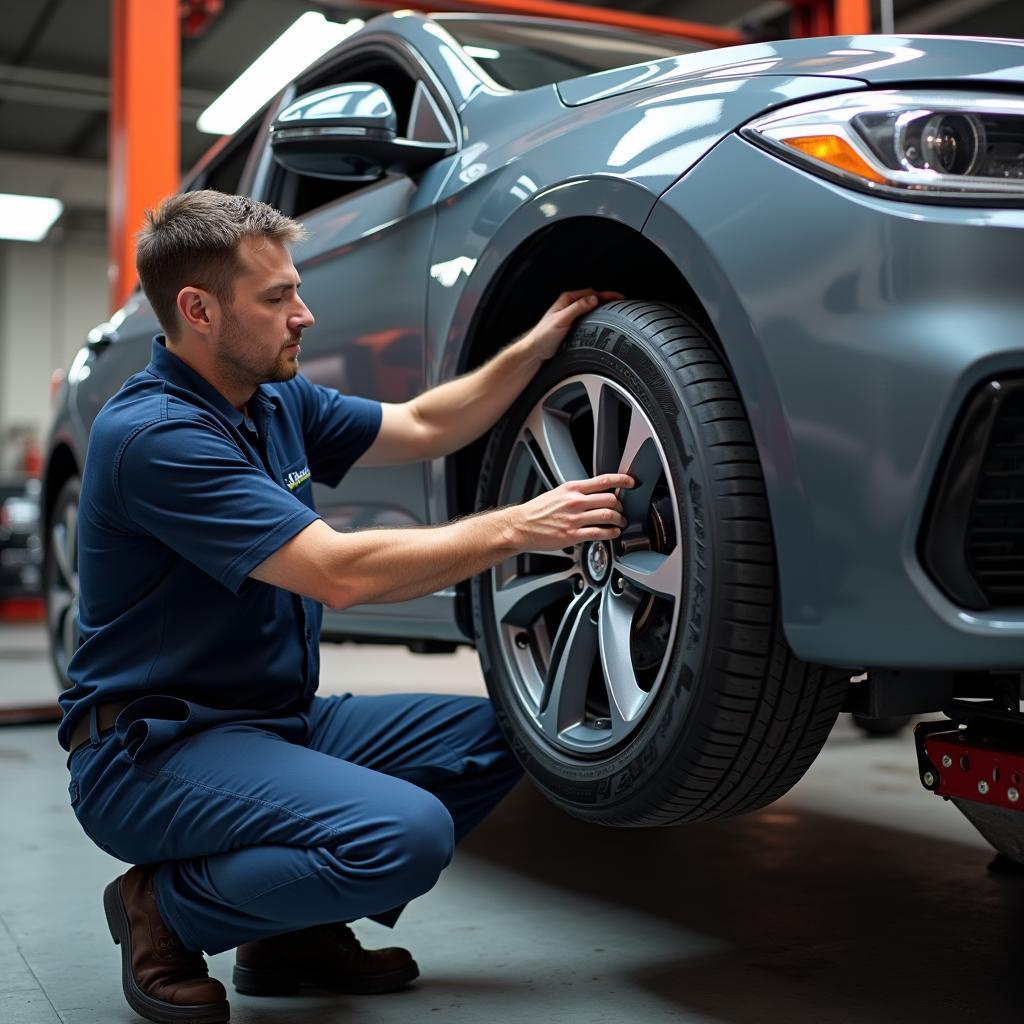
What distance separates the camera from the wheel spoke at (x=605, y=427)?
1791 mm

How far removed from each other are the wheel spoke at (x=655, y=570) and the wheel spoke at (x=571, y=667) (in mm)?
93

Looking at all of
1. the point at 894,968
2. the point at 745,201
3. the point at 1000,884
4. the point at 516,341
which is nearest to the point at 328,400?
the point at 516,341

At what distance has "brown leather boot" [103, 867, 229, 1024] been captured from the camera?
1750 millimetres

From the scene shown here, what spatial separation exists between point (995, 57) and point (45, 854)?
220 cm

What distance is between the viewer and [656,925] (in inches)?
84.7

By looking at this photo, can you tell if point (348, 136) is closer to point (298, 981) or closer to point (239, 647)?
point (239, 647)

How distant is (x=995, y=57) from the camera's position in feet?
5.06

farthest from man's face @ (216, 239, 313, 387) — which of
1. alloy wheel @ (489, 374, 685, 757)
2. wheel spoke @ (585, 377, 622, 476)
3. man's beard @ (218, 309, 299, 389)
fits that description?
wheel spoke @ (585, 377, 622, 476)

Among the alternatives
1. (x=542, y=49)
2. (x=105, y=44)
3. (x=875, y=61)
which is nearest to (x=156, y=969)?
(x=875, y=61)

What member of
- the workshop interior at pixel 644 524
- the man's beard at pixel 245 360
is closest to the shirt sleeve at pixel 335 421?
the workshop interior at pixel 644 524

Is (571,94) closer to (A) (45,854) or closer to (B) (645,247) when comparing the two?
(B) (645,247)

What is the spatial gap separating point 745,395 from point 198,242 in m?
0.87

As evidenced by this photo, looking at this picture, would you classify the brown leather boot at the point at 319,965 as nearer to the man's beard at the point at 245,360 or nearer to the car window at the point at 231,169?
the man's beard at the point at 245,360

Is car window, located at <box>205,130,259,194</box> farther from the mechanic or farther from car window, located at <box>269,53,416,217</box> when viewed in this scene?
the mechanic
